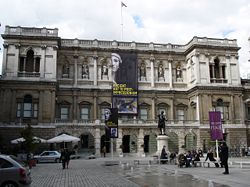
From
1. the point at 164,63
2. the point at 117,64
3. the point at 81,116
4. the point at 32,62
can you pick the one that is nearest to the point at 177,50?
the point at 164,63

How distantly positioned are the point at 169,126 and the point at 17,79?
2121 centimetres

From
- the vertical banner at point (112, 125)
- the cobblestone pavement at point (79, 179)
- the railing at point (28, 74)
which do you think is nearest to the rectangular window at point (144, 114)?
the railing at point (28, 74)

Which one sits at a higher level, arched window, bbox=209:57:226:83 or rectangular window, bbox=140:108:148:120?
arched window, bbox=209:57:226:83

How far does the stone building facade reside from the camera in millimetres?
39906

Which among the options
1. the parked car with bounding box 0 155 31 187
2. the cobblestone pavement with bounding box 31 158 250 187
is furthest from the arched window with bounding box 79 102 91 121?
the parked car with bounding box 0 155 31 187

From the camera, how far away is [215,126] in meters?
26.5

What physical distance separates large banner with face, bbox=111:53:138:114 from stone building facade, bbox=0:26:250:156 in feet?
3.88

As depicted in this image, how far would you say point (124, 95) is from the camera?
43.8 metres

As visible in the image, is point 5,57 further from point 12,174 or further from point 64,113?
point 12,174

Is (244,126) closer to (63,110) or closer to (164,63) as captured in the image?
(164,63)

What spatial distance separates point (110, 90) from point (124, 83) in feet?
7.46

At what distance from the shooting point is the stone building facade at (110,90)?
39.9 meters

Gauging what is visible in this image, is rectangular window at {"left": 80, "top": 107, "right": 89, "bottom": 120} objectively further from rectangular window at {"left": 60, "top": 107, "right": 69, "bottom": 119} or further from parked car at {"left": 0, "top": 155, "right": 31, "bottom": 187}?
parked car at {"left": 0, "top": 155, "right": 31, "bottom": 187}

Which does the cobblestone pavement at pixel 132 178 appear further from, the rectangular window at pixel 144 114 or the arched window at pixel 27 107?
the rectangular window at pixel 144 114
